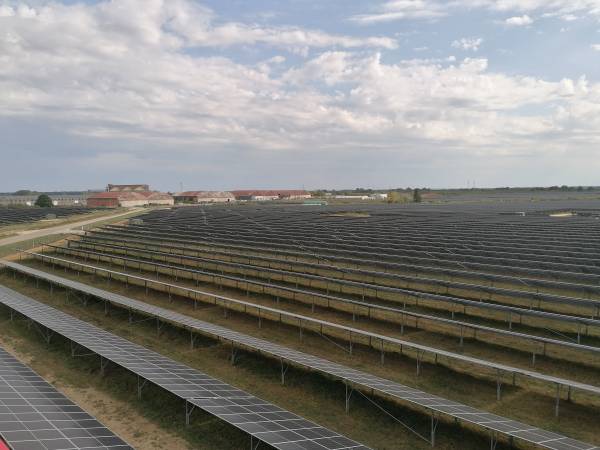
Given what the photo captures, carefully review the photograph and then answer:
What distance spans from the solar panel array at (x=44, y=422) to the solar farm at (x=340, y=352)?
0.22ft

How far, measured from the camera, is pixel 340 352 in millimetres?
16266

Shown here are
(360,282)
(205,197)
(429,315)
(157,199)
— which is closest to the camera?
(429,315)

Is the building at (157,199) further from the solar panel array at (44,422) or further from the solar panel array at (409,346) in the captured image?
the solar panel array at (44,422)

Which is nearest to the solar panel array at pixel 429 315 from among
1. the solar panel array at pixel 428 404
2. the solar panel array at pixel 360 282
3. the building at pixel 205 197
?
the solar panel array at pixel 360 282

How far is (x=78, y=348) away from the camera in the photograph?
16.6 m

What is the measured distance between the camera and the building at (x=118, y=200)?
117 metres

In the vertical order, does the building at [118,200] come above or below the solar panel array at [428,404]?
above

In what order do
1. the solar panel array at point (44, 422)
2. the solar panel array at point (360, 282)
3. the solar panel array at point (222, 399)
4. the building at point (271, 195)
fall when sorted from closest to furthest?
the solar panel array at point (44, 422), the solar panel array at point (222, 399), the solar panel array at point (360, 282), the building at point (271, 195)

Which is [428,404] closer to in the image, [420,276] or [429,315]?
[429,315]

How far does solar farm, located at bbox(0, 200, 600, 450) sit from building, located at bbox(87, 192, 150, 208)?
90.1 meters

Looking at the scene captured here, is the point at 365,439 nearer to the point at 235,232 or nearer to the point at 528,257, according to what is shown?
the point at 528,257

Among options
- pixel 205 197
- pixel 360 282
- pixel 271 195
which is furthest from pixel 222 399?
pixel 271 195

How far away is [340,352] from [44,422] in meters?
9.69

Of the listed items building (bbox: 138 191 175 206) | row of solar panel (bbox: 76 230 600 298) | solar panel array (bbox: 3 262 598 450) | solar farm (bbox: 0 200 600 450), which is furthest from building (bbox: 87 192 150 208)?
solar panel array (bbox: 3 262 598 450)
